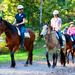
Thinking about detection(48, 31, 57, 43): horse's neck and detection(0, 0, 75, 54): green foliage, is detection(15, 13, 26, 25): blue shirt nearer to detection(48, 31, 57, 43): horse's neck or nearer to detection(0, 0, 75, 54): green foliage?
detection(48, 31, 57, 43): horse's neck

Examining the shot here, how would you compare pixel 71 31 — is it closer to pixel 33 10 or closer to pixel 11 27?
pixel 11 27

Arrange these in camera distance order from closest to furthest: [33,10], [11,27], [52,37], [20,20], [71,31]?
[11,27], [20,20], [52,37], [71,31], [33,10]

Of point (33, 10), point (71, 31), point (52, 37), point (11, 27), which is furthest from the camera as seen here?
point (33, 10)

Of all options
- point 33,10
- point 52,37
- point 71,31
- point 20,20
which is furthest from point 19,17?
point 33,10

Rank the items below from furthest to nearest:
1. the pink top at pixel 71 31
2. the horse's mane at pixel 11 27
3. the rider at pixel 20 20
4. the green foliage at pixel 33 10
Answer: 1. the green foliage at pixel 33 10
2. the pink top at pixel 71 31
3. the rider at pixel 20 20
4. the horse's mane at pixel 11 27

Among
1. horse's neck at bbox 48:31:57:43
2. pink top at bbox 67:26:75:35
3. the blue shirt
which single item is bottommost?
pink top at bbox 67:26:75:35

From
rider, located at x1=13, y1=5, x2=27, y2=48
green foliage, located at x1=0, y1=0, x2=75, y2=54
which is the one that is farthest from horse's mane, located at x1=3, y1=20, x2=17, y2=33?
green foliage, located at x1=0, y1=0, x2=75, y2=54

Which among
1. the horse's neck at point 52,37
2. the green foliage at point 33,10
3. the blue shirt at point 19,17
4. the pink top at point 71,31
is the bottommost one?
the green foliage at point 33,10

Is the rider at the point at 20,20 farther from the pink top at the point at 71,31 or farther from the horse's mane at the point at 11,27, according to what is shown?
the pink top at the point at 71,31

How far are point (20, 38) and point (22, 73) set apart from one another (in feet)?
13.1

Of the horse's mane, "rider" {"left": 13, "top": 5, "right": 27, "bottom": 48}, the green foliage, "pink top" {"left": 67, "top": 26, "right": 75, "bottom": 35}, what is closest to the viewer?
the horse's mane

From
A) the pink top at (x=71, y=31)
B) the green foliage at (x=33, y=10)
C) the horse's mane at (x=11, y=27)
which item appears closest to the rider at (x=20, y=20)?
the horse's mane at (x=11, y=27)

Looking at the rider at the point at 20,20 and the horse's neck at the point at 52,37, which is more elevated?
the rider at the point at 20,20

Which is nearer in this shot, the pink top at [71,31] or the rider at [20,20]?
the rider at [20,20]
